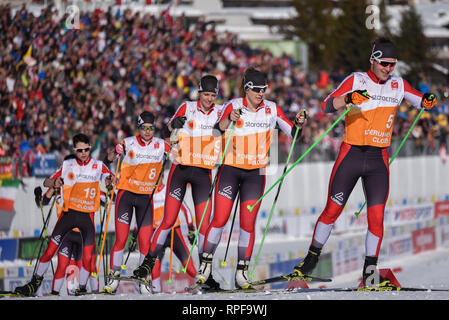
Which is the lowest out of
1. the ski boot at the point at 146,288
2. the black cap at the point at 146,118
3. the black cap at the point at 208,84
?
the ski boot at the point at 146,288

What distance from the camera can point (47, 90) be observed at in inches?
752

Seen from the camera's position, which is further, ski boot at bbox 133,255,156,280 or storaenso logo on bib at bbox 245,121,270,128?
ski boot at bbox 133,255,156,280

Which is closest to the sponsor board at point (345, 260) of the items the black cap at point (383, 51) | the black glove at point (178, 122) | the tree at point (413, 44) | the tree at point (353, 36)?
the black glove at point (178, 122)

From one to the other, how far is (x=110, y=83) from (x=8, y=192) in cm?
615

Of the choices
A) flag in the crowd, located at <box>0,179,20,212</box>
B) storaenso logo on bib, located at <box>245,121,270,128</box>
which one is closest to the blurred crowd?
flag in the crowd, located at <box>0,179,20,212</box>

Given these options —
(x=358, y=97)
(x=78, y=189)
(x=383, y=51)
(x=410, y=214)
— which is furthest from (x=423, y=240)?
(x=358, y=97)

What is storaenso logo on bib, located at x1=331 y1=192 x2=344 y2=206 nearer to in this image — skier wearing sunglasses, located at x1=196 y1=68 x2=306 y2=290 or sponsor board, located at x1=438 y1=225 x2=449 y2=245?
skier wearing sunglasses, located at x1=196 y1=68 x2=306 y2=290

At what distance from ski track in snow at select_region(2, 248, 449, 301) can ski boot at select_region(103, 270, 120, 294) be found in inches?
55.3

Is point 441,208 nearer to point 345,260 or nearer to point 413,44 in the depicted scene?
point 345,260

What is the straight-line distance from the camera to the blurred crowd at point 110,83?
59.4ft

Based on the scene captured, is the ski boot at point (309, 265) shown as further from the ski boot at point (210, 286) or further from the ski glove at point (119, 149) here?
the ski glove at point (119, 149)

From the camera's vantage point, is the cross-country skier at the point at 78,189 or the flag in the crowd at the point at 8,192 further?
the flag in the crowd at the point at 8,192

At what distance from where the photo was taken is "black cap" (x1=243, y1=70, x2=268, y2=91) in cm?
956

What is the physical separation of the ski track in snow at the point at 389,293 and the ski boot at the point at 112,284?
55.3 inches
